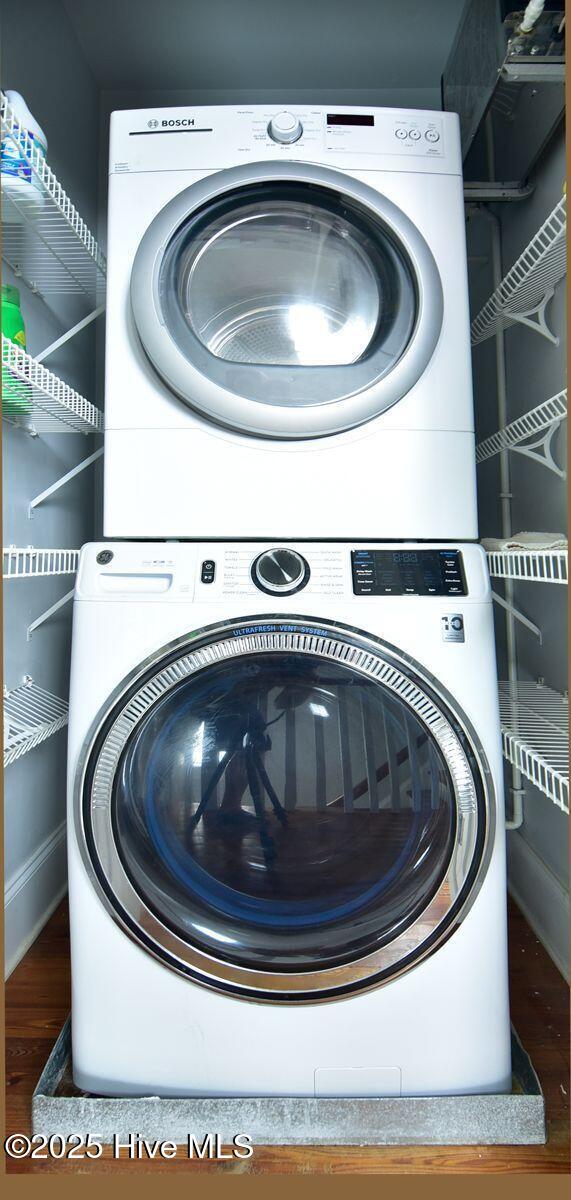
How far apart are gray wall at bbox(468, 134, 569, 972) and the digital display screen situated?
45cm

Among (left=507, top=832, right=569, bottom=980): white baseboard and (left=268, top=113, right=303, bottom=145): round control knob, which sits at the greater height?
(left=268, top=113, right=303, bottom=145): round control knob

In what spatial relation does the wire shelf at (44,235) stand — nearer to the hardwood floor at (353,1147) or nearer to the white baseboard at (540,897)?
the hardwood floor at (353,1147)

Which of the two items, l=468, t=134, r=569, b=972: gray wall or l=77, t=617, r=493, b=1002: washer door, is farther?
l=468, t=134, r=569, b=972: gray wall

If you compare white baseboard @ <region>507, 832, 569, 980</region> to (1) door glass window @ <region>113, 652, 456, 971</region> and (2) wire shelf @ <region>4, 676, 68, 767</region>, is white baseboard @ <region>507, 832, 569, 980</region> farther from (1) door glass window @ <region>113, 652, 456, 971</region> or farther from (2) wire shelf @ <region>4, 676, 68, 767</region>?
(2) wire shelf @ <region>4, 676, 68, 767</region>

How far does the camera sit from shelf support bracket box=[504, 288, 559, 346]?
151 cm

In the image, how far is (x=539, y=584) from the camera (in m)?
1.63

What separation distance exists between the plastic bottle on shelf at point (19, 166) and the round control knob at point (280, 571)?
2.49 ft

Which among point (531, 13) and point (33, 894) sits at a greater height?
point (531, 13)

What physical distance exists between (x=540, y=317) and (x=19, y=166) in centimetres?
105

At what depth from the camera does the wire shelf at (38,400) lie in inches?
46.8

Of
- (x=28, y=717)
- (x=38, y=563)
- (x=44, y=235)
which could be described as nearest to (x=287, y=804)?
(x=28, y=717)

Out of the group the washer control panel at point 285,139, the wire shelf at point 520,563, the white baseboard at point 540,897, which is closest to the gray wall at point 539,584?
the white baseboard at point 540,897

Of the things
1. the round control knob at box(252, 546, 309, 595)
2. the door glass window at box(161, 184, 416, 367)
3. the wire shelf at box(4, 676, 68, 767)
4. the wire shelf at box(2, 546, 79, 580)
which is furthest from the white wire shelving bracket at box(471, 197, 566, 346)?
the wire shelf at box(4, 676, 68, 767)

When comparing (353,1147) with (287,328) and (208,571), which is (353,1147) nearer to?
(208,571)
